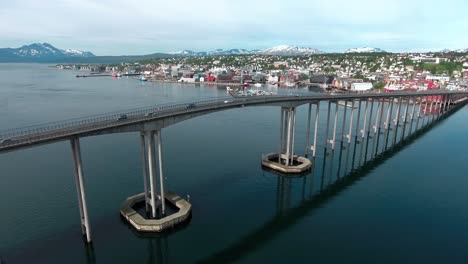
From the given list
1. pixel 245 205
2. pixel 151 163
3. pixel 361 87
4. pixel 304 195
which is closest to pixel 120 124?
pixel 151 163

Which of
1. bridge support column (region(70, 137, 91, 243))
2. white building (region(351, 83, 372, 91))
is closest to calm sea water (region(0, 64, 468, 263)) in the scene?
bridge support column (region(70, 137, 91, 243))

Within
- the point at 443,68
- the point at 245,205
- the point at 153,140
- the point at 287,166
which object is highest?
the point at 443,68

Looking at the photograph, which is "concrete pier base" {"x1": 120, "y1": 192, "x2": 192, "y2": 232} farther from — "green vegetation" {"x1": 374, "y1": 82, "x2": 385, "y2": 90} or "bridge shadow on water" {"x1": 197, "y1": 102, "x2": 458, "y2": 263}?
"green vegetation" {"x1": 374, "y1": 82, "x2": 385, "y2": 90}

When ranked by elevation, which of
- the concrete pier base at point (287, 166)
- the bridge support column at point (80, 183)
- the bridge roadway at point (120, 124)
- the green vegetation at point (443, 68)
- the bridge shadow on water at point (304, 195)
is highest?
the green vegetation at point (443, 68)

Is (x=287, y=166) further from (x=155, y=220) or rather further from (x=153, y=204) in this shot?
(x=155, y=220)

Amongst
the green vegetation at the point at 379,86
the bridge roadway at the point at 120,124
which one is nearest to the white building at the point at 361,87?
the green vegetation at the point at 379,86

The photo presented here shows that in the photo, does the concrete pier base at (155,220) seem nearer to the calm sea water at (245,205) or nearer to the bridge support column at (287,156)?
the calm sea water at (245,205)
